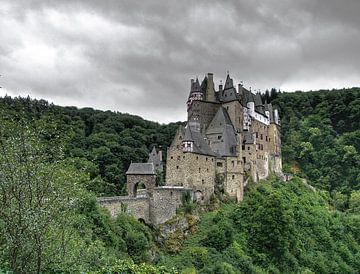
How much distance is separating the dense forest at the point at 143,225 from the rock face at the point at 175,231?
13.9 inches

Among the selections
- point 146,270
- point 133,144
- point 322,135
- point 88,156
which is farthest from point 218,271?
point 322,135

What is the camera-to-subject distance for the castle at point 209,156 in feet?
143

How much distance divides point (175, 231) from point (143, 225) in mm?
3824

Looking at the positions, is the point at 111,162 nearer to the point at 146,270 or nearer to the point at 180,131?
the point at 180,131

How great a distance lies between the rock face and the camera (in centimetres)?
4209

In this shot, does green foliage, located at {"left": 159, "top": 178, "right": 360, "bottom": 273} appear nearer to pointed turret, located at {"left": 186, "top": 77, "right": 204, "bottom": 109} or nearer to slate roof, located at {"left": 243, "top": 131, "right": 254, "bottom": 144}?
slate roof, located at {"left": 243, "top": 131, "right": 254, "bottom": 144}

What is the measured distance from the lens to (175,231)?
43.5 meters

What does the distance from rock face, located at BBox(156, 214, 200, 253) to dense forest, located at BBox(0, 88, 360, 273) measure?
35 centimetres

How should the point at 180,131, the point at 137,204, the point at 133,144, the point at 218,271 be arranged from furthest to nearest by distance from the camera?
the point at 133,144 → the point at 180,131 → the point at 137,204 → the point at 218,271

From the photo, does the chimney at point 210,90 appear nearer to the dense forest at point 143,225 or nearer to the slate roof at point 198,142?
the slate roof at point 198,142

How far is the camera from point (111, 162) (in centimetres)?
7406

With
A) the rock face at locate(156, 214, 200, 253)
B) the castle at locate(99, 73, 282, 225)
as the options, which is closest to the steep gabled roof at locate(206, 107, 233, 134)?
the castle at locate(99, 73, 282, 225)

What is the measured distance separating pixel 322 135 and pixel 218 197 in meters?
51.4

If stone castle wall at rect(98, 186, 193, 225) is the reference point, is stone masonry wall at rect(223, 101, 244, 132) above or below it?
above
